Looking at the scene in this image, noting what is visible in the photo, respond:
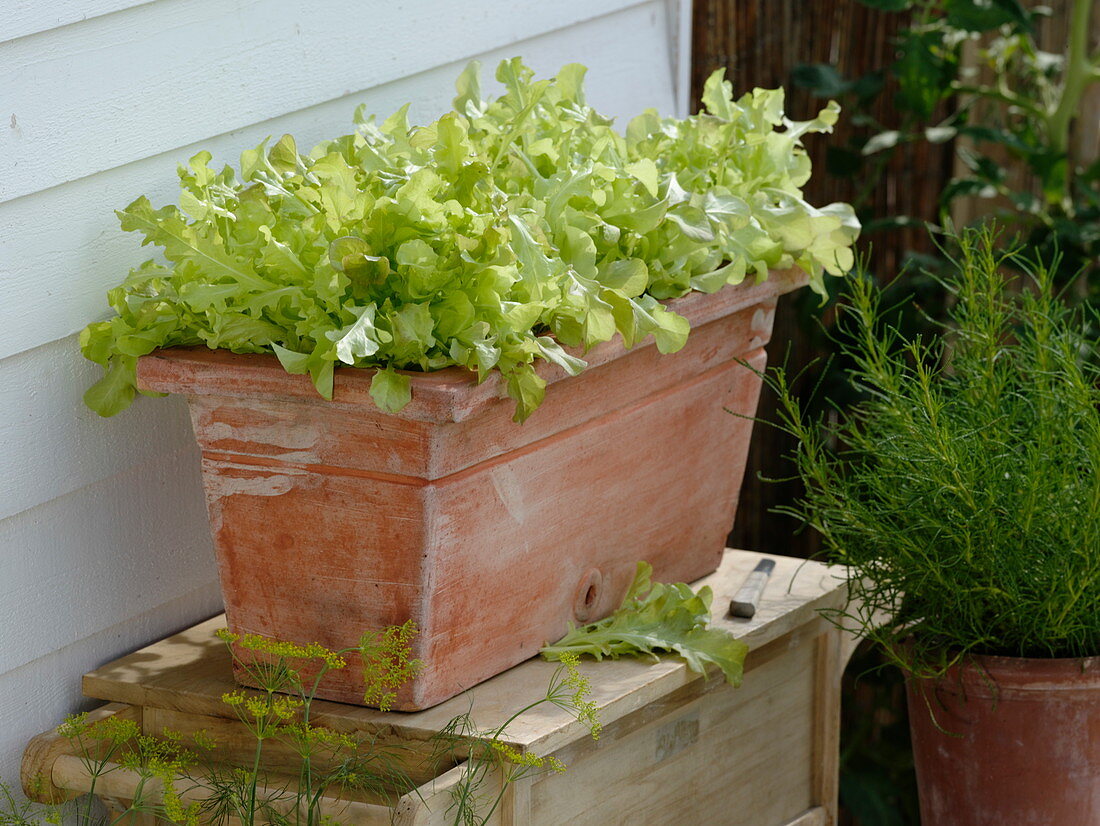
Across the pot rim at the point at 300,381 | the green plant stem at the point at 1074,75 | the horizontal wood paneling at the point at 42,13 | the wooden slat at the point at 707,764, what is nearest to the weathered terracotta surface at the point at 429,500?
the pot rim at the point at 300,381

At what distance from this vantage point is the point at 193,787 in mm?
1107

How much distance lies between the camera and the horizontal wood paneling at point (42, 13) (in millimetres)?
1100

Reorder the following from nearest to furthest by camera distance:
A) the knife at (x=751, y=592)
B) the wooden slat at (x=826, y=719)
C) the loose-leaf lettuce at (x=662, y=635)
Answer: the loose-leaf lettuce at (x=662, y=635), the knife at (x=751, y=592), the wooden slat at (x=826, y=719)

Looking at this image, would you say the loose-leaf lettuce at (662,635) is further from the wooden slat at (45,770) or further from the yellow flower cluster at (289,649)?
the wooden slat at (45,770)

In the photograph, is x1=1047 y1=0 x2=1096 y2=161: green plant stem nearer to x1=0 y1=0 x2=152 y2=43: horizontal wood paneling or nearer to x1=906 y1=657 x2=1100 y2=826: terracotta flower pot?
x1=906 y1=657 x2=1100 y2=826: terracotta flower pot

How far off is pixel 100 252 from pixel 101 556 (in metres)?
0.27

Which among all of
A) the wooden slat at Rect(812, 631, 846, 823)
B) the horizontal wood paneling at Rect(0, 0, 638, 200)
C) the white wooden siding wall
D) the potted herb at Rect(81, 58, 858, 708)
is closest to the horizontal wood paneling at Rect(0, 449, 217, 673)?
the white wooden siding wall

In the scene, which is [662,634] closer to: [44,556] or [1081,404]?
[1081,404]

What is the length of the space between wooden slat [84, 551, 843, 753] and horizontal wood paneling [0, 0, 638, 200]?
1.39ft

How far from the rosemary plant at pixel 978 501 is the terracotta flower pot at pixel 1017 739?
0.03 m

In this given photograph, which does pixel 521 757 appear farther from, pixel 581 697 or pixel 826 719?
pixel 826 719

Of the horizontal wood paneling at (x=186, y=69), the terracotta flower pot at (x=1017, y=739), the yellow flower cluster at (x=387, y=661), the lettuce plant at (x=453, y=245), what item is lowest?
the terracotta flower pot at (x=1017, y=739)

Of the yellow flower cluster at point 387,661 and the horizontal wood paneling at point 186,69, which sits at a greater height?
the horizontal wood paneling at point 186,69

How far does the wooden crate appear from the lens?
3.66ft
